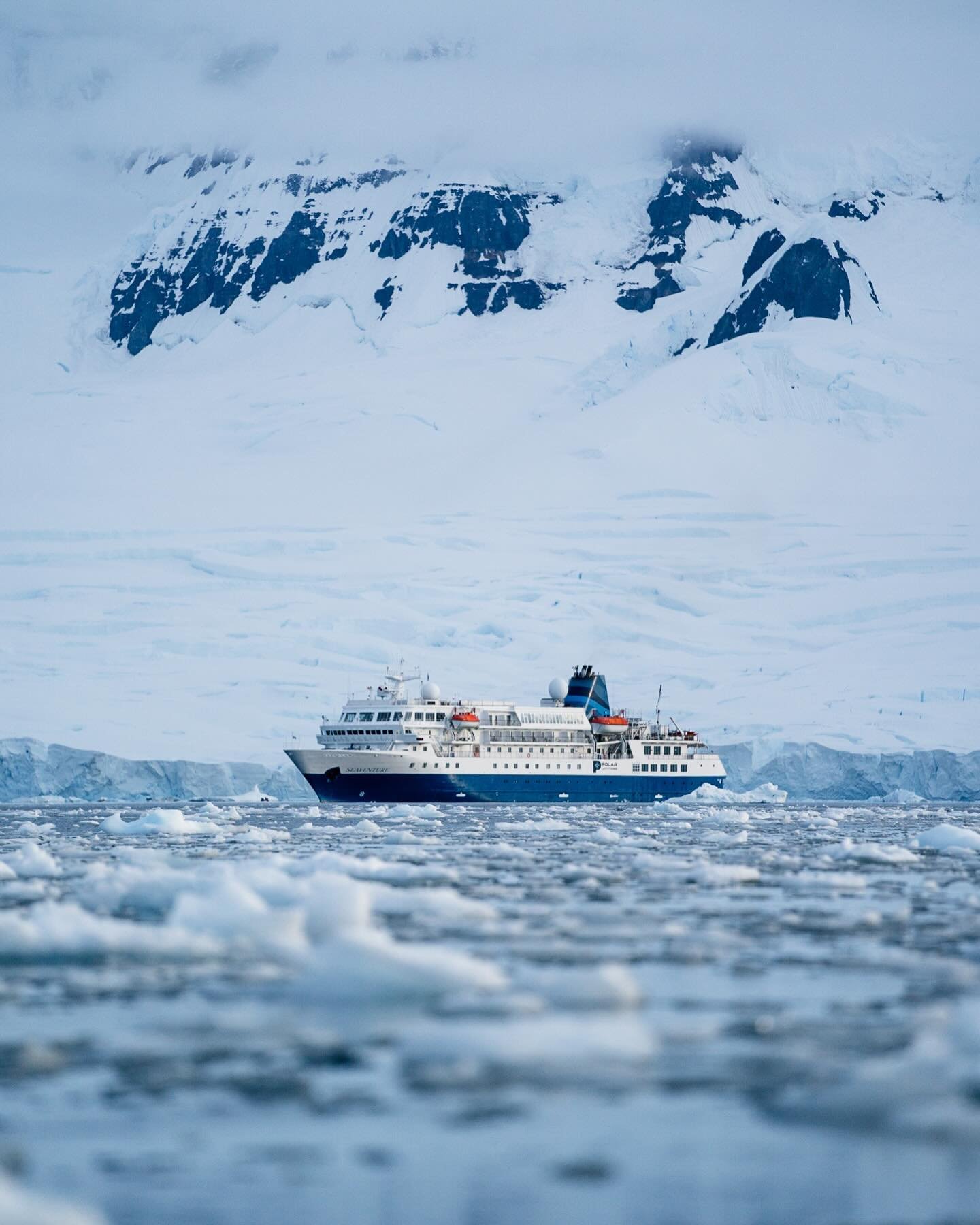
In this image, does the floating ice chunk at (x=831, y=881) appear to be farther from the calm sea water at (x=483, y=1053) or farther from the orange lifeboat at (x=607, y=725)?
the orange lifeboat at (x=607, y=725)

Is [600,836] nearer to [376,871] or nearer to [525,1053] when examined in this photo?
[376,871]

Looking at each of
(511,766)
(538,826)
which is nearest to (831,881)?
(538,826)

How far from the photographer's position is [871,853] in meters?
28.9

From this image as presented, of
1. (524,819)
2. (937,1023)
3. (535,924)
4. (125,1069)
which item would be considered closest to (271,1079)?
(125,1069)

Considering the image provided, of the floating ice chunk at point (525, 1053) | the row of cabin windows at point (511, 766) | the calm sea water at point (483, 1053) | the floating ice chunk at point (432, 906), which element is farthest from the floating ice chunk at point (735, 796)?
the floating ice chunk at point (525, 1053)

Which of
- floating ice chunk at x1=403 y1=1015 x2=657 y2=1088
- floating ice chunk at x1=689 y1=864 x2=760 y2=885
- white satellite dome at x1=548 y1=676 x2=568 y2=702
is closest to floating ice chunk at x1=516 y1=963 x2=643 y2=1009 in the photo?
floating ice chunk at x1=403 y1=1015 x2=657 y2=1088

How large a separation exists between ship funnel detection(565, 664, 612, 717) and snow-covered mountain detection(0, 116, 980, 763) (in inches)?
332

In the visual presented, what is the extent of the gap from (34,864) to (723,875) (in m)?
9.00

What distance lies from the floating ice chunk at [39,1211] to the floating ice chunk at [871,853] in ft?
68.9

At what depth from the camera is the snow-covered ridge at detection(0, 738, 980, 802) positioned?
76562 mm

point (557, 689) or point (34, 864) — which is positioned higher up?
point (557, 689)

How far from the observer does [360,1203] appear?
26.9 ft

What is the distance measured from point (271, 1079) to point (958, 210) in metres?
202

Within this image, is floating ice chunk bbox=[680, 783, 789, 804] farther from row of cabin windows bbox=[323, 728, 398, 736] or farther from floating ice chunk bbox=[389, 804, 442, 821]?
floating ice chunk bbox=[389, 804, 442, 821]
